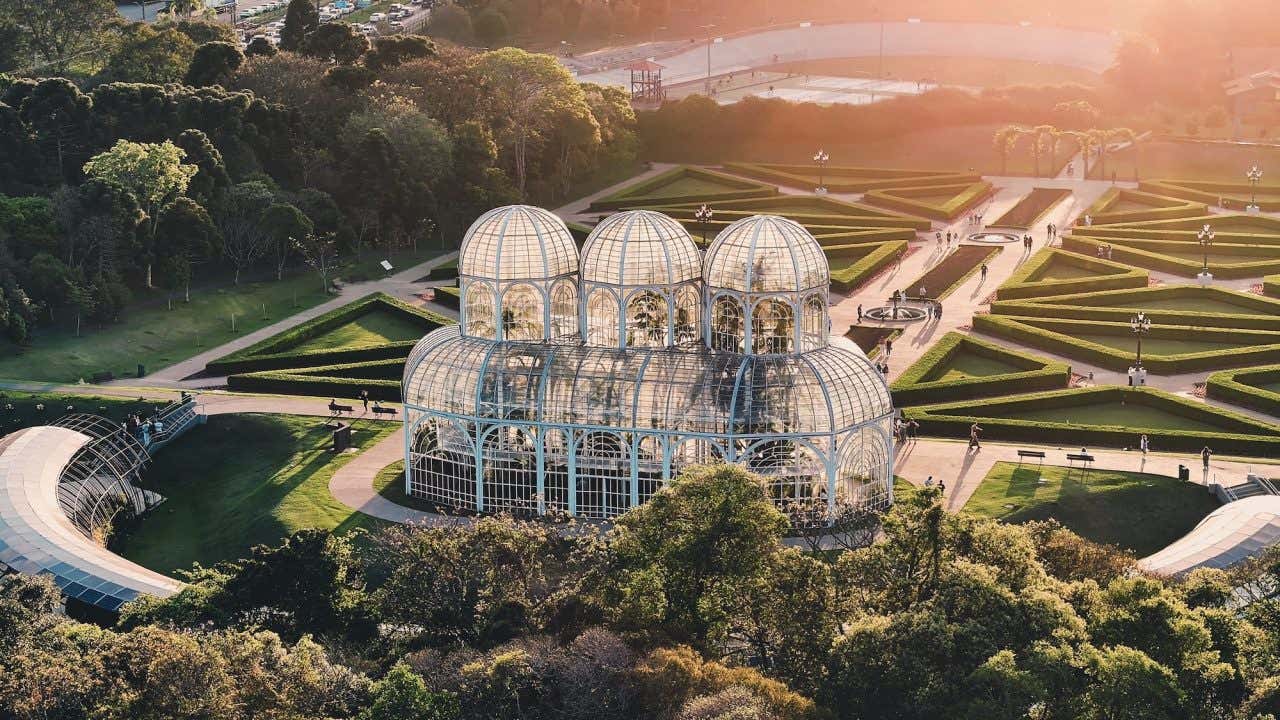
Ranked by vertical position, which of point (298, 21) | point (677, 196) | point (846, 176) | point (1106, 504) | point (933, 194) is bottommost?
point (1106, 504)

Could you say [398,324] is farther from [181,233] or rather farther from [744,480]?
[744,480]

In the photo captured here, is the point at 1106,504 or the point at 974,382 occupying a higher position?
the point at 974,382

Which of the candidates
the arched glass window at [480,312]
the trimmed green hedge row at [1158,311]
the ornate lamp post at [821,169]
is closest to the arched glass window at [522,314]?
the arched glass window at [480,312]

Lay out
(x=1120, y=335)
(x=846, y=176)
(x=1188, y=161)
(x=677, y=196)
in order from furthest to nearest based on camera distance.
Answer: (x=1188, y=161) → (x=846, y=176) → (x=677, y=196) → (x=1120, y=335)

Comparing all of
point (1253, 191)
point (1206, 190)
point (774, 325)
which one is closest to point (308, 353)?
point (774, 325)

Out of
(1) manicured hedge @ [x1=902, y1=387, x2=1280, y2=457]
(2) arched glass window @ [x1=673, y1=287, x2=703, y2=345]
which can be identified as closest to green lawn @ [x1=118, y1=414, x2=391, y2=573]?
(2) arched glass window @ [x1=673, y1=287, x2=703, y2=345]

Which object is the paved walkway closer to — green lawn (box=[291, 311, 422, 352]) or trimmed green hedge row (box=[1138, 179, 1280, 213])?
green lawn (box=[291, 311, 422, 352])

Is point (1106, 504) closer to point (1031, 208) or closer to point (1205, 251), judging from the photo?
point (1205, 251)
